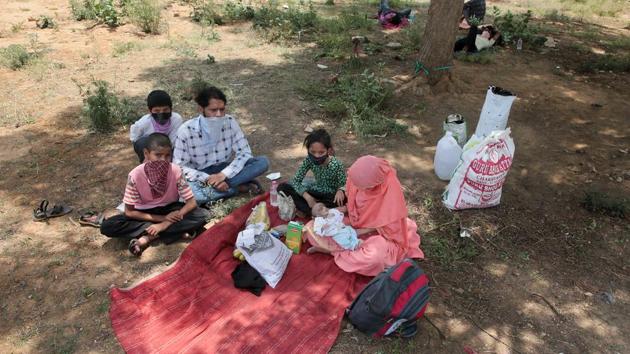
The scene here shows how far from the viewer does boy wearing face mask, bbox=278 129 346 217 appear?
143 inches

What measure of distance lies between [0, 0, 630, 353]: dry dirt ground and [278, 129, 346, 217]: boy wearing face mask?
77 cm

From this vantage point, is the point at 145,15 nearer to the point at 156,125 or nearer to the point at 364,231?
the point at 156,125

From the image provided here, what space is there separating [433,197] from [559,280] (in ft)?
4.19

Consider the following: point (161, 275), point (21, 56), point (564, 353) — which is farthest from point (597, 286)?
point (21, 56)

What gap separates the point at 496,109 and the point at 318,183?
1.92 m

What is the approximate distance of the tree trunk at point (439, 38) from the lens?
553 centimetres

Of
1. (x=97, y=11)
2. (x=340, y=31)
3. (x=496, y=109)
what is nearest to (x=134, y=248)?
(x=496, y=109)

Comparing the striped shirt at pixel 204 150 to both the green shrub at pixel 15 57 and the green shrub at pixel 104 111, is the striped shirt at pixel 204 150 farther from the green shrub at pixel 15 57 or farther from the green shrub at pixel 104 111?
the green shrub at pixel 15 57

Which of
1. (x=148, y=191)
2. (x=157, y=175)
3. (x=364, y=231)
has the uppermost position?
(x=157, y=175)

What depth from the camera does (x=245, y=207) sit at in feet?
12.3

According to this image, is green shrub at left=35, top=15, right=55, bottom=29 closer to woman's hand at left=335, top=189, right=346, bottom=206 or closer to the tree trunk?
the tree trunk

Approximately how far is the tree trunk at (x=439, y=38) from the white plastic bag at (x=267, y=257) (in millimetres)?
3854

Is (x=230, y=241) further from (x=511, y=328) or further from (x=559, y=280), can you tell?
(x=559, y=280)

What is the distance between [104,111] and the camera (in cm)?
503
